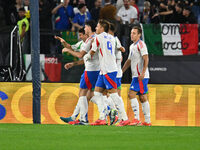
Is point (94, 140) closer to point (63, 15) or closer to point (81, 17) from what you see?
point (81, 17)

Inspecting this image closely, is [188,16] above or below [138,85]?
above

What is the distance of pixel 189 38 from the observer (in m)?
15.9

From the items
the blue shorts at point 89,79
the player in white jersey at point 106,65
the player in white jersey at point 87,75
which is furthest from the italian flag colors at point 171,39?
the player in white jersey at point 106,65

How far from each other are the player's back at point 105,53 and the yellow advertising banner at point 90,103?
2533mm

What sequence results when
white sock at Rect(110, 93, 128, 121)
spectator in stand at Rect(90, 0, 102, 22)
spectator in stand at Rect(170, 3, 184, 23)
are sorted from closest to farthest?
white sock at Rect(110, 93, 128, 121) < spectator in stand at Rect(170, 3, 184, 23) < spectator in stand at Rect(90, 0, 102, 22)

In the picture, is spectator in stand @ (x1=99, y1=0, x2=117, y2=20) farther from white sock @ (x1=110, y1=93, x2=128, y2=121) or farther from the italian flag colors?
white sock @ (x1=110, y1=93, x2=128, y2=121)

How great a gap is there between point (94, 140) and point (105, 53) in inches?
147

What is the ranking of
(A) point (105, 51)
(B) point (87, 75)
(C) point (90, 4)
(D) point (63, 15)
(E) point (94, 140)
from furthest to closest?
(C) point (90, 4), (D) point (63, 15), (B) point (87, 75), (A) point (105, 51), (E) point (94, 140)


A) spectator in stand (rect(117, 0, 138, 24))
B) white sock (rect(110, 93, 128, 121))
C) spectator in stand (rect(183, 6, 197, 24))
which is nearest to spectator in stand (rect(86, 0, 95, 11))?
spectator in stand (rect(117, 0, 138, 24))

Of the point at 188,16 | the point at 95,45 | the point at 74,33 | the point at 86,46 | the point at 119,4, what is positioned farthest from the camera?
the point at 119,4

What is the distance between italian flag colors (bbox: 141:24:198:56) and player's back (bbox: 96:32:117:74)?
4.49m

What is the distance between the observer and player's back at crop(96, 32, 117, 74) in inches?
449

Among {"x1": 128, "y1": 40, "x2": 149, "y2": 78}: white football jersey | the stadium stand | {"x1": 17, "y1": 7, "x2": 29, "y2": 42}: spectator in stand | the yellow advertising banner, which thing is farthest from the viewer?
{"x1": 17, "y1": 7, "x2": 29, "y2": 42}: spectator in stand

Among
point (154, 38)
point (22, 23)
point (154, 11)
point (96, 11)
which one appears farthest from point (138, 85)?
point (154, 11)
